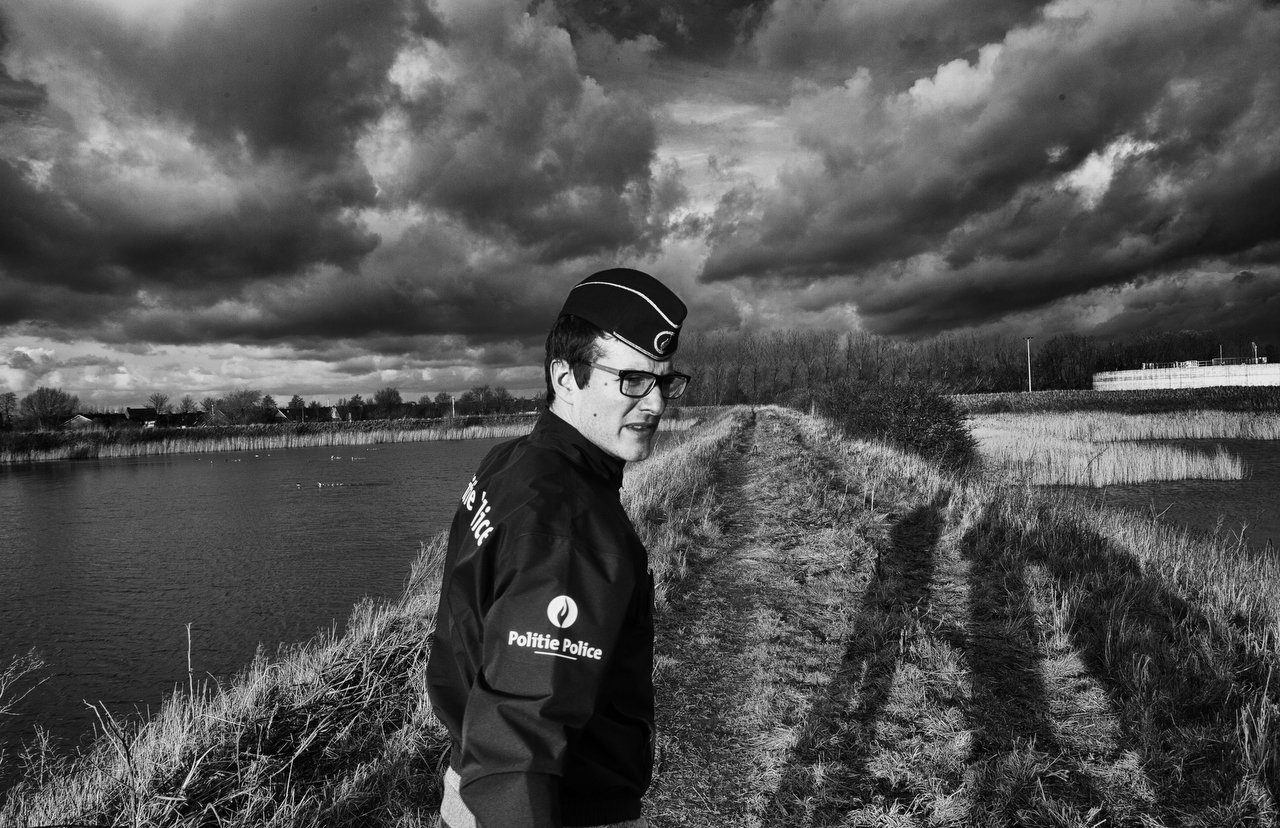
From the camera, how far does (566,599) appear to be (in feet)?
4.22

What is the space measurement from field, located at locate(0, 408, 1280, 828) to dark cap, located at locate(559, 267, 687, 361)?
114 inches

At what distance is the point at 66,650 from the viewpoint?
961 centimetres

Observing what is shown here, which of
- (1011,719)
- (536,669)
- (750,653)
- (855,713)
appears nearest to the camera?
(536,669)

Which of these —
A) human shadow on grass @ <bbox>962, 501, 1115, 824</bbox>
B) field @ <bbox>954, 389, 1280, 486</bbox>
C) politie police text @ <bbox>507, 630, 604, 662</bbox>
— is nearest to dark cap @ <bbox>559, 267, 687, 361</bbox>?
politie police text @ <bbox>507, 630, 604, 662</bbox>

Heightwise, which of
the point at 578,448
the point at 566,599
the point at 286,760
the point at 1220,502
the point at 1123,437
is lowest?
the point at 1220,502

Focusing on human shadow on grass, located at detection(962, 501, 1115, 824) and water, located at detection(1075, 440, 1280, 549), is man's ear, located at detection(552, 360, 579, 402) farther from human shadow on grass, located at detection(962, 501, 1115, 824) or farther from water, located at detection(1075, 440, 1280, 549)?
water, located at detection(1075, 440, 1280, 549)

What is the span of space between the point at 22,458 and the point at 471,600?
69910mm

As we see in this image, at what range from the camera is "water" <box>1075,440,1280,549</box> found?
13680 mm

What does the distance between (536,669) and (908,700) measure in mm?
4069

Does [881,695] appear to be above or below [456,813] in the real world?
below

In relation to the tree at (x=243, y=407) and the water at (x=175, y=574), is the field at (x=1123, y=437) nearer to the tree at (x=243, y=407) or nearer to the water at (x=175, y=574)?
the water at (x=175, y=574)

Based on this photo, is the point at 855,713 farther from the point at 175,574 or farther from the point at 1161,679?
the point at 175,574

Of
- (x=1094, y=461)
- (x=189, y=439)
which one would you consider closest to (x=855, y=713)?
(x=1094, y=461)

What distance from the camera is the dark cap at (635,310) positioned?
1683mm
